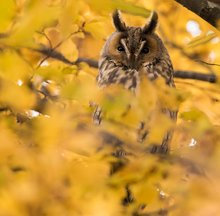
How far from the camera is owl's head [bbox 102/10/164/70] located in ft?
11.9

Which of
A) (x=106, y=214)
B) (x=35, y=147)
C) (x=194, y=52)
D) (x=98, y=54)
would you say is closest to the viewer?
(x=106, y=214)

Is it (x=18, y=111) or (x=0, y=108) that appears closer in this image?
(x=18, y=111)

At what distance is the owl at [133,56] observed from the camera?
3619 mm

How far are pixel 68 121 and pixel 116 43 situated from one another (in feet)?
6.57

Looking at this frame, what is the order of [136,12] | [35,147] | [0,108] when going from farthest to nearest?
[0,108]
[35,147]
[136,12]

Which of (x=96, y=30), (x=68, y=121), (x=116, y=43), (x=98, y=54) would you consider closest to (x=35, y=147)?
(x=68, y=121)

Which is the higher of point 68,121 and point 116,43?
point 68,121

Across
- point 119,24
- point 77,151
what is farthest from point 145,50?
point 77,151

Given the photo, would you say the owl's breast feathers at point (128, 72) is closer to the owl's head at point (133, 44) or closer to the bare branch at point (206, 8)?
the owl's head at point (133, 44)

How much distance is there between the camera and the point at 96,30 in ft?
8.71

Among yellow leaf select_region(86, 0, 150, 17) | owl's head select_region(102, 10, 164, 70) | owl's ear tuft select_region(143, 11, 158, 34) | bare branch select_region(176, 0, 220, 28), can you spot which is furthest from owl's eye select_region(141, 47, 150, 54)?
yellow leaf select_region(86, 0, 150, 17)

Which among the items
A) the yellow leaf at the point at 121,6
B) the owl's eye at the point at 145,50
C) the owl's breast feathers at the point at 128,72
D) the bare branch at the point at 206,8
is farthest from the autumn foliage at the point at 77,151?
the owl's eye at the point at 145,50

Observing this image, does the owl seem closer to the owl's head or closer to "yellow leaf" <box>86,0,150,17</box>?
the owl's head

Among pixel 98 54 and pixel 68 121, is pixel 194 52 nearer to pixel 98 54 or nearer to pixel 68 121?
pixel 98 54
